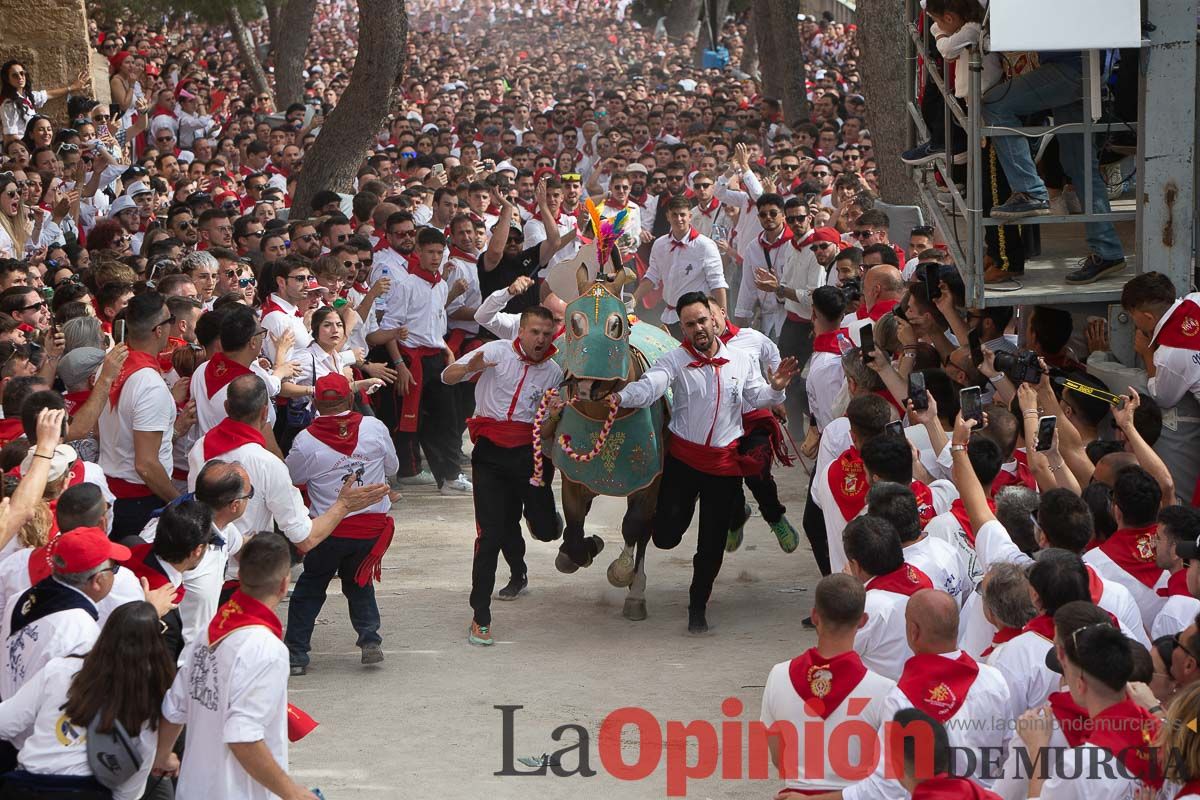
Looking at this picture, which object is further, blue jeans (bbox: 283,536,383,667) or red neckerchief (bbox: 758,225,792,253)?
red neckerchief (bbox: 758,225,792,253)

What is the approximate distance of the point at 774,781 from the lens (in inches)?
257

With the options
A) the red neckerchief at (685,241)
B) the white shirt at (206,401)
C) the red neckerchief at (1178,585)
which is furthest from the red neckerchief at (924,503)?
the red neckerchief at (685,241)

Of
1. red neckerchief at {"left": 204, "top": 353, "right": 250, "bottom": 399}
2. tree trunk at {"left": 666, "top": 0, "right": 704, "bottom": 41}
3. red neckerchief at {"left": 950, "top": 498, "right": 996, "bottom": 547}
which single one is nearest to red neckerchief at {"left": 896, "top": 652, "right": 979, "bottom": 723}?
red neckerchief at {"left": 950, "top": 498, "right": 996, "bottom": 547}

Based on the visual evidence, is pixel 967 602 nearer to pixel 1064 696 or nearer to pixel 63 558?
pixel 1064 696

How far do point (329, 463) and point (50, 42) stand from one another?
12.7 meters

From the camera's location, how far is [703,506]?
8578 mm

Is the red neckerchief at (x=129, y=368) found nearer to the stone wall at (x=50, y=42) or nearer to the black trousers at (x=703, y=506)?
the black trousers at (x=703, y=506)

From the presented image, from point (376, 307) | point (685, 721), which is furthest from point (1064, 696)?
point (376, 307)

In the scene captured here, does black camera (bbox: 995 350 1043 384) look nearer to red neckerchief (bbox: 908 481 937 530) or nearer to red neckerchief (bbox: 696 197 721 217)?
red neckerchief (bbox: 908 481 937 530)

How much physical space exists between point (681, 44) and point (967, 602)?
45.0m

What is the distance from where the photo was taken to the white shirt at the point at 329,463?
804 centimetres

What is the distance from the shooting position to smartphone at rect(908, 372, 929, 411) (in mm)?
6703

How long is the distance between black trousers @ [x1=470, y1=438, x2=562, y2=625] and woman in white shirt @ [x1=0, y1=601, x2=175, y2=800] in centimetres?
368

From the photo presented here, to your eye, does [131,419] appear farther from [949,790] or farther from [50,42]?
[50,42]
